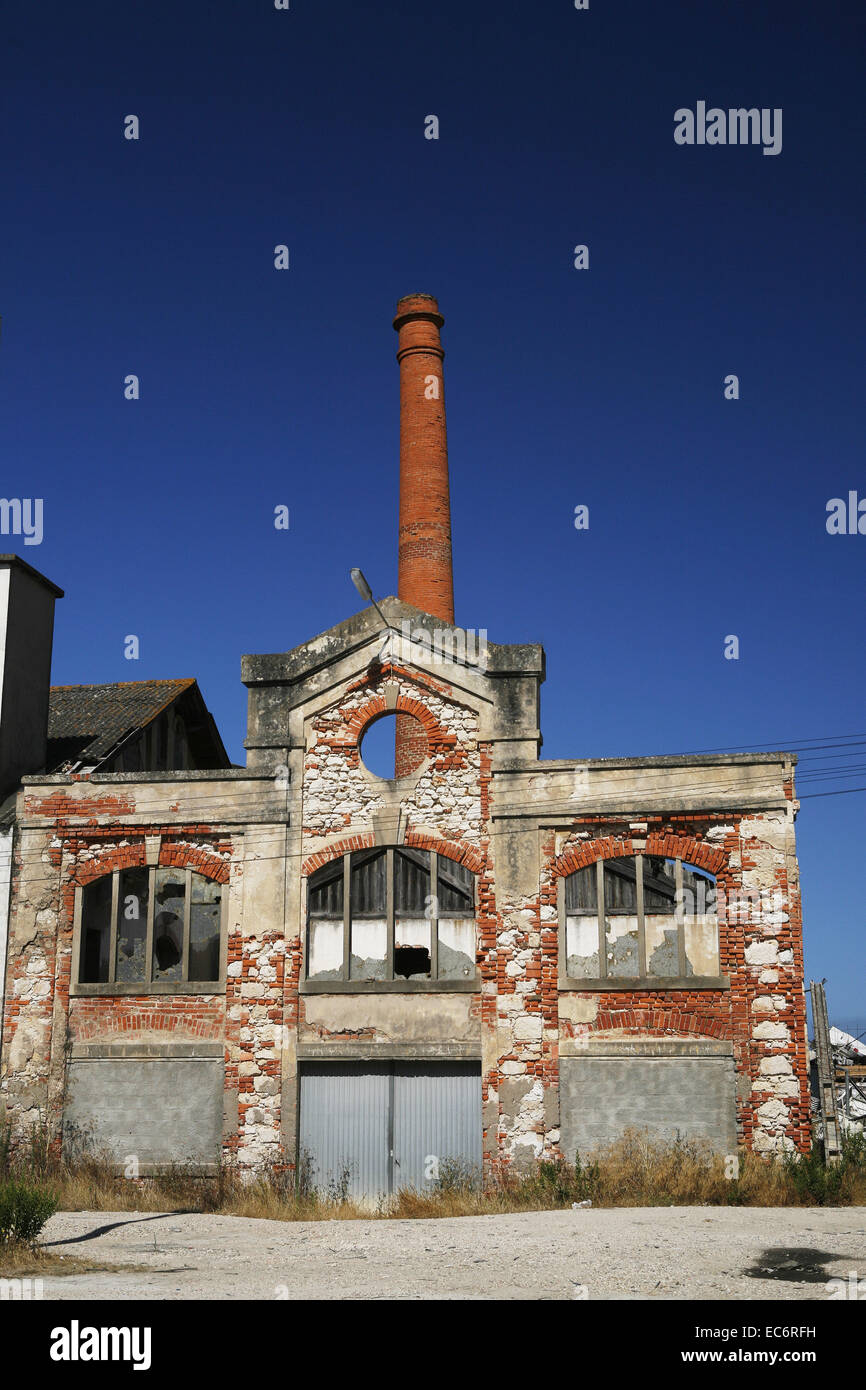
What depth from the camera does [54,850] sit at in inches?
722

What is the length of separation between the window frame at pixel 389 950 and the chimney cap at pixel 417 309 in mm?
15754

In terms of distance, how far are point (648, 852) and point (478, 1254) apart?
23.1 ft

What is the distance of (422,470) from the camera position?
2755 centimetres

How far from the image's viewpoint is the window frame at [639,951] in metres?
16.5

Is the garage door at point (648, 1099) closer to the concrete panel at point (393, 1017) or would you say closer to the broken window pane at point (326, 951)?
the concrete panel at point (393, 1017)

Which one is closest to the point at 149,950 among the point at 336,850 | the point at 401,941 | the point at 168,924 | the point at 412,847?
the point at 168,924

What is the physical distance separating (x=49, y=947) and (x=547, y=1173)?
757 centimetres

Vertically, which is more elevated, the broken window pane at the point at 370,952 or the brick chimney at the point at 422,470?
the brick chimney at the point at 422,470

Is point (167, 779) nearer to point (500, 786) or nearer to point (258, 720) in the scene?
point (258, 720)

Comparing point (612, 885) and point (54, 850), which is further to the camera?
point (54, 850)

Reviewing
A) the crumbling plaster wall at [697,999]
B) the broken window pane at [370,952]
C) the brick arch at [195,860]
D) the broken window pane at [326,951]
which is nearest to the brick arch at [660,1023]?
the crumbling plaster wall at [697,999]

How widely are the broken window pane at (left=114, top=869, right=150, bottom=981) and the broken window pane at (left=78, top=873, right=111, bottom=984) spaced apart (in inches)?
12.3

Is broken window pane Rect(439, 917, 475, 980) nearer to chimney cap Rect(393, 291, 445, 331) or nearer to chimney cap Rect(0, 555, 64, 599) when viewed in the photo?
chimney cap Rect(0, 555, 64, 599)
